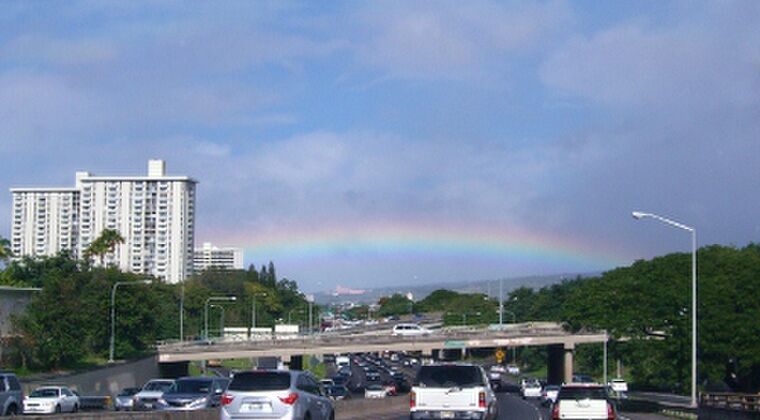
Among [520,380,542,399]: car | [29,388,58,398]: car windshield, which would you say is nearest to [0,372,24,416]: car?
[29,388,58,398]: car windshield

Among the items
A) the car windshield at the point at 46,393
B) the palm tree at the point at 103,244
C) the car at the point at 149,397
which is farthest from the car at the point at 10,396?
the palm tree at the point at 103,244

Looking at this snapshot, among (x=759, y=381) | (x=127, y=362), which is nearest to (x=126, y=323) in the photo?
(x=127, y=362)

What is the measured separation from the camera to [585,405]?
33094 millimetres

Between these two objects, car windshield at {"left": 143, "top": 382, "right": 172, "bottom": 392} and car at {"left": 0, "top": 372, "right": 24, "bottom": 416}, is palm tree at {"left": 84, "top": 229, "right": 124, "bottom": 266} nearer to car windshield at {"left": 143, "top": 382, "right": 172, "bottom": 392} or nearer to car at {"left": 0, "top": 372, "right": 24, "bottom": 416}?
car windshield at {"left": 143, "top": 382, "right": 172, "bottom": 392}

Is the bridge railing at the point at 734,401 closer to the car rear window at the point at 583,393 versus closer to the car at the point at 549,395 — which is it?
the car rear window at the point at 583,393

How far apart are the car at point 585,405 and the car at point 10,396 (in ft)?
56.8

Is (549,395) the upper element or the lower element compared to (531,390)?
upper

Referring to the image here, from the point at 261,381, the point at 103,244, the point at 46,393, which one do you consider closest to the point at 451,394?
the point at 261,381

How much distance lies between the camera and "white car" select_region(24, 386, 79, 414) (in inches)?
2000

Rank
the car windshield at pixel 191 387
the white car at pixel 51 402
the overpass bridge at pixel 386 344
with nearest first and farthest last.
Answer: the car windshield at pixel 191 387 → the white car at pixel 51 402 → the overpass bridge at pixel 386 344

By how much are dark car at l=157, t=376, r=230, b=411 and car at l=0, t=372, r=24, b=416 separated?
474 centimetres

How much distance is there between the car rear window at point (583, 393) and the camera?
109 ft

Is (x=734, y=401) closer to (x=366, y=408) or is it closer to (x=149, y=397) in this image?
(x=366, y=408)

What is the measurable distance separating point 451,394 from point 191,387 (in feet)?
36.2
